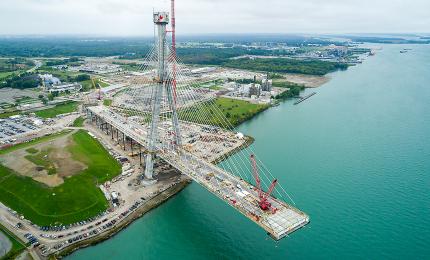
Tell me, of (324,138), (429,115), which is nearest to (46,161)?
(324,138)

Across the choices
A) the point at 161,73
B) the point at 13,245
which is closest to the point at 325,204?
the point at 161,73

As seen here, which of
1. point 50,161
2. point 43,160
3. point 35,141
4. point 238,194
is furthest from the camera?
point 35,141

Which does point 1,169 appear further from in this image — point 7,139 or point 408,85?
point 408,85

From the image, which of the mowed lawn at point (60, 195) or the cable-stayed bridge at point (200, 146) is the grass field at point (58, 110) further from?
the mowed lawn at point (60, 195)

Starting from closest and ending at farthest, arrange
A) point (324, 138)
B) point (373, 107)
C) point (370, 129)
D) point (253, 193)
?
point (253, 193), point (324, 138), point (370, 129), point (373, 107)

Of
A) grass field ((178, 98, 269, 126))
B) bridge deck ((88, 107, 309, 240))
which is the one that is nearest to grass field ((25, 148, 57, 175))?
bridge deck ((88, 107, 309, 240))

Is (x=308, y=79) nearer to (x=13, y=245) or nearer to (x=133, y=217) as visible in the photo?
(x=133, y=217)
